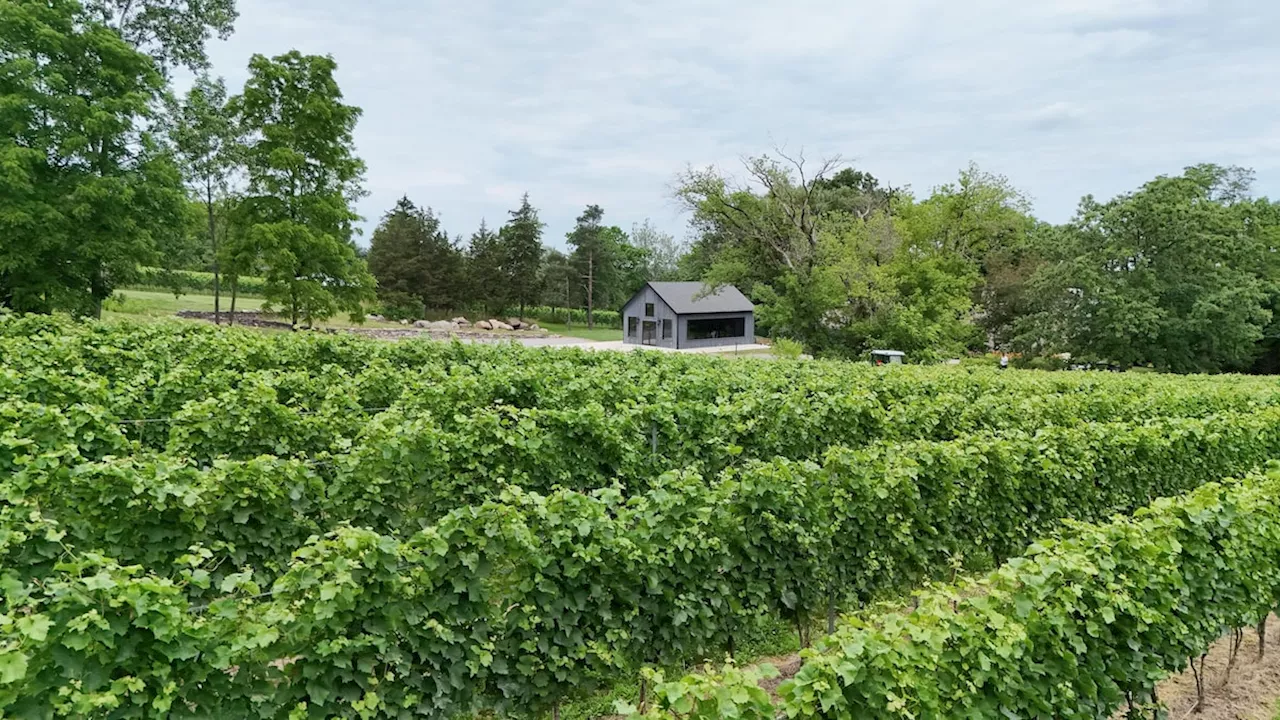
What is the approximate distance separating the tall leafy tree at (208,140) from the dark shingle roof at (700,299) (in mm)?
24890

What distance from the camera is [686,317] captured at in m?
45.1

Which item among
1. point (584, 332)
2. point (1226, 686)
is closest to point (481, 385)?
point (1226, 686)

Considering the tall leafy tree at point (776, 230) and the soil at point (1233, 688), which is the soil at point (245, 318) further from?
the soil at point (1233, 688)

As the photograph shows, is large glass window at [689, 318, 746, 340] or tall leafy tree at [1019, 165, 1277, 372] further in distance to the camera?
large glass window at [689, 318, 746, 340]

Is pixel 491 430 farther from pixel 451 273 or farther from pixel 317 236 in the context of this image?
pixel 451 273

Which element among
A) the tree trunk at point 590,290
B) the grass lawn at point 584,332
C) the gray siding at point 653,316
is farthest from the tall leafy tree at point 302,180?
the tree trunk at point 590,290

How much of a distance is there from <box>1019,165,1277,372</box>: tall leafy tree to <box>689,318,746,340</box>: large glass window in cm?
1957

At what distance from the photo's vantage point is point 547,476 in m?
7.75

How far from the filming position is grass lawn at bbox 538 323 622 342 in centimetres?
5467

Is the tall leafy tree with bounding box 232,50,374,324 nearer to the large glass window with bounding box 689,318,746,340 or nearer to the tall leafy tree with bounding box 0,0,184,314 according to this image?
the tall leafy tree with bounding box 0,0,184,314

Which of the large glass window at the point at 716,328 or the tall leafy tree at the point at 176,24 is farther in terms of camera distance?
the large glass window at the point at 716,328

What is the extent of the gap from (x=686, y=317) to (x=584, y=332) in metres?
16.4

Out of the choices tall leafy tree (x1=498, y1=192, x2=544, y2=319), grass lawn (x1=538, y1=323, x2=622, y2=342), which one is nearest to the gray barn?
grass lawn (x1=538, y1=323, x2=622, y2=342)

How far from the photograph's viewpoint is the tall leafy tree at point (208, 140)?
95.4ft
